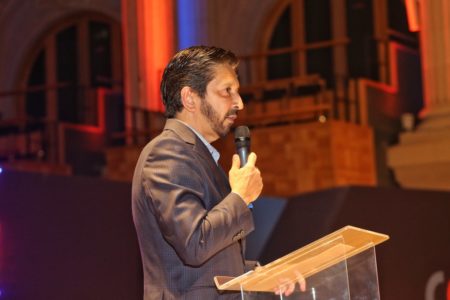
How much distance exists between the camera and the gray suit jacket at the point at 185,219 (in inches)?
79.3

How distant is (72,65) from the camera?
12859mm

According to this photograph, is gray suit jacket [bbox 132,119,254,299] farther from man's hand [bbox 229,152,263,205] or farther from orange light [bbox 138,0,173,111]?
orange light [bbox 138,0,173,111]

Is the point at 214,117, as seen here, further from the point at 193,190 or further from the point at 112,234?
the point at 112,234

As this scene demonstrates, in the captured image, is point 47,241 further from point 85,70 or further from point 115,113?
point 85,70

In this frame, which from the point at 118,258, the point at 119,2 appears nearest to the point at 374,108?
the point at 119,2

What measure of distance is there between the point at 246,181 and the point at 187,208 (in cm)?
16

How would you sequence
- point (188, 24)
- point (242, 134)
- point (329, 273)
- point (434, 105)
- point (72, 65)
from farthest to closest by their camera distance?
1. point (72, 65)
2. point (188, 24)
3. point (434, 105)
4. point (242, 134)
5. point (329, 273)

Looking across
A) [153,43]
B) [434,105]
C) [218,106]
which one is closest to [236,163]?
[218,106]

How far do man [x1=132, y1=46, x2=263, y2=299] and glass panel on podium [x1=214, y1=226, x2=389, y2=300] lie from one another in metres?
0.12

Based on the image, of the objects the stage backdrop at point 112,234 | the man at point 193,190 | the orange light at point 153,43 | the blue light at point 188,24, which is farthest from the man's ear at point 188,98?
the blue light at point 188,24

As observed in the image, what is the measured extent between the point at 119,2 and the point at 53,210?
28.6 feet

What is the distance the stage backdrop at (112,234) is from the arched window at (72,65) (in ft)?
23.9

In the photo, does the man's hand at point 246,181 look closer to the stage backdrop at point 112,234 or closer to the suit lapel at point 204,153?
the suit lapel at point 204,153

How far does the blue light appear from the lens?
32.7 feet
